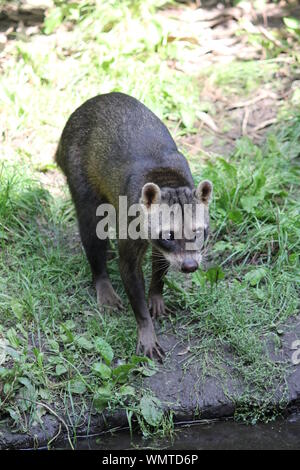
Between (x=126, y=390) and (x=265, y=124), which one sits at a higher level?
(x=265, y=124)

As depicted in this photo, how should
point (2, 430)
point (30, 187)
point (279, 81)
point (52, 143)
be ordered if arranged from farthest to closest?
point (279, 81), point (52, 143), point (30, 187), point (2, 430)

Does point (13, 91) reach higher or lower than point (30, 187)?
higher

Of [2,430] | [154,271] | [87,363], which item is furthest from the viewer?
[154,271]

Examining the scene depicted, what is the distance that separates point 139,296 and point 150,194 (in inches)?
37.2

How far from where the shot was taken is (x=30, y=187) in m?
8.38

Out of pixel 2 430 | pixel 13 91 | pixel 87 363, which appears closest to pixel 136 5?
pixel 13 91

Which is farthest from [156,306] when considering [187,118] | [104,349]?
[187,118]

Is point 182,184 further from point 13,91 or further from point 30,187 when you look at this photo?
point 13,91

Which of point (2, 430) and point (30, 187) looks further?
point (30, 187)

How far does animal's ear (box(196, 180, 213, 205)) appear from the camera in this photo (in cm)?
627

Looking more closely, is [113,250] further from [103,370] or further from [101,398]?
[101,398]

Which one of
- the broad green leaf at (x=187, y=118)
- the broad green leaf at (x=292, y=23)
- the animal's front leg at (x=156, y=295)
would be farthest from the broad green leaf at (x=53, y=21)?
the animal's front leg at (x=156, y=295)

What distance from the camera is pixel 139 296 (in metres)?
6.64

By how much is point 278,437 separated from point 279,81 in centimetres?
508
